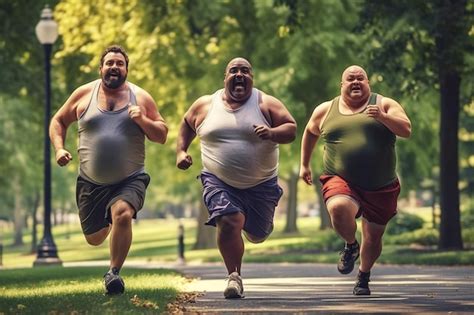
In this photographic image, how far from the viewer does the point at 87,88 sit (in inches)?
499

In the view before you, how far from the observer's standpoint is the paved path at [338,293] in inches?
422

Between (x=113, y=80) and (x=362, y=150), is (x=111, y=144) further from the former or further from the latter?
(x=362, y=150)

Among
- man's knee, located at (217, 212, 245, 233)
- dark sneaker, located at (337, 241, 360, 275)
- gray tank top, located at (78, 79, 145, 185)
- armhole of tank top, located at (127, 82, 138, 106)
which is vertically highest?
armhole of tank top, located at (127, 82, 138, 106)

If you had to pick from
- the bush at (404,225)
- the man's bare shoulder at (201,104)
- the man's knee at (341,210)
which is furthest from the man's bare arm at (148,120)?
the bush at (404,225)

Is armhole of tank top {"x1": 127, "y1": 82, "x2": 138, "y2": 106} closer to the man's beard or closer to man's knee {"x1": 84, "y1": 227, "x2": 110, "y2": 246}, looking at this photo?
the man's beard

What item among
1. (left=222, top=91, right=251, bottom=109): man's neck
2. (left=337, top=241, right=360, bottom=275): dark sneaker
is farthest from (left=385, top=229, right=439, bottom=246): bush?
(left=222, top=91, right=251, bottom=109): man's neck

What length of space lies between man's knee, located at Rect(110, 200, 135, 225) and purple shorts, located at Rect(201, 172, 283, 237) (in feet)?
2.17

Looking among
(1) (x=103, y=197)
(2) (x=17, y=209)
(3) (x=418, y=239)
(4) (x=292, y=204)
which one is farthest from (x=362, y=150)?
(2) (x=17, y=209)

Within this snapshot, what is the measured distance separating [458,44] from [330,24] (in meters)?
10.3

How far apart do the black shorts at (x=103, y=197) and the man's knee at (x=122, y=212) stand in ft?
0.14

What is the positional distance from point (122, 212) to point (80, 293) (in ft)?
4.33

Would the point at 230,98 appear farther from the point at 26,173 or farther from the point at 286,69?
the point at 26,173

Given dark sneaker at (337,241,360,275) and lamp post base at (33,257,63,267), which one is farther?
lamp post base at (33,257,63,267)

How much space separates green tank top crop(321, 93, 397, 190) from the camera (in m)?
12.4
